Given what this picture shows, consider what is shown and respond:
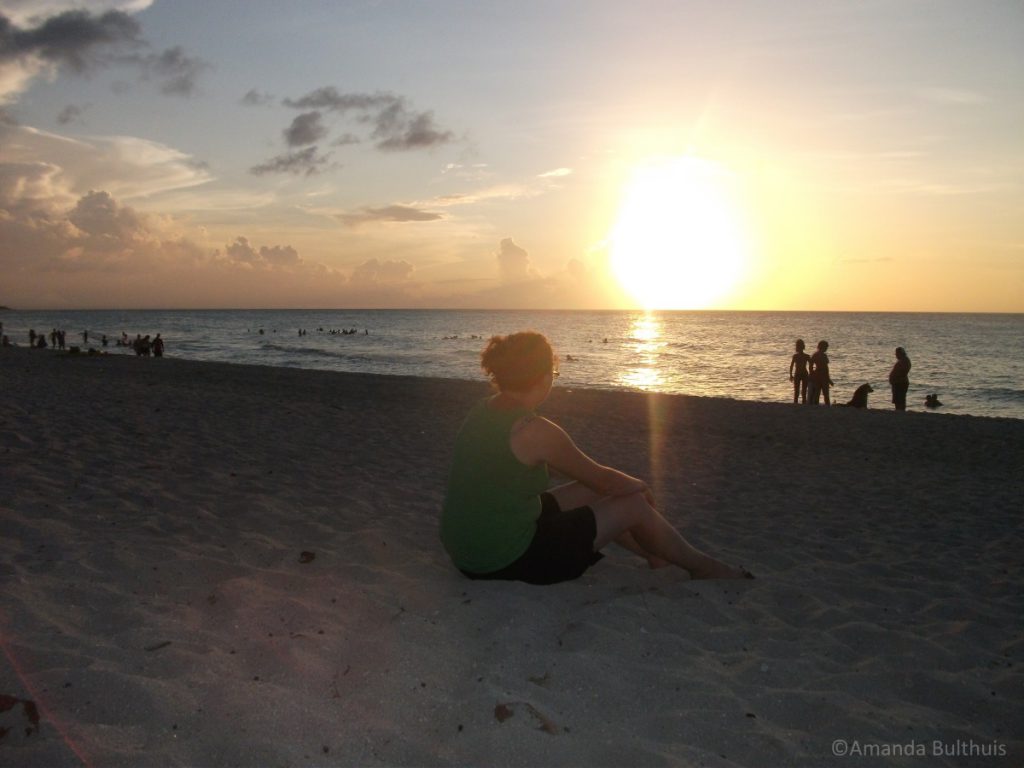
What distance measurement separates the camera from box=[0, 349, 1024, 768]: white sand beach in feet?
9.60

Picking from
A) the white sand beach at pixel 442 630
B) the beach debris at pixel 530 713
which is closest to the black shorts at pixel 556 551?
the white sand beach at pixel 442 630

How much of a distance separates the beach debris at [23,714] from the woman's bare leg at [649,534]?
3032mm

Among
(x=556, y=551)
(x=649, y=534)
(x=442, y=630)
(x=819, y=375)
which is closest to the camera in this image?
(x=442, y=630)

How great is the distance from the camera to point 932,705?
3.43 m

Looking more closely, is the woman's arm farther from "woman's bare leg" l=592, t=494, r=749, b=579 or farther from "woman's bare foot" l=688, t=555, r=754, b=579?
"woman's bare foot" l=688, t=555, r=754, b=579

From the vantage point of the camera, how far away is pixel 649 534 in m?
4.75

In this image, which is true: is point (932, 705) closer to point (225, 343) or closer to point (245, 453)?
point (245, 453)

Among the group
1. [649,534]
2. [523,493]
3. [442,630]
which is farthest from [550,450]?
[442,630]

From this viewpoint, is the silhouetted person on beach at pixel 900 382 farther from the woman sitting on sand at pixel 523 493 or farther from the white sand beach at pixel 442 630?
the woman sitting on sand at pixel 523 493

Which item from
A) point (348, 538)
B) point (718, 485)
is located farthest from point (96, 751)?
point (718, 485)

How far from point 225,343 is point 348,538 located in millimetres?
60259

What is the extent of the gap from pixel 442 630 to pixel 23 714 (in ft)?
6.27

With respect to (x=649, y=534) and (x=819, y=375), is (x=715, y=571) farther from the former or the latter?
(x=819, y=375)

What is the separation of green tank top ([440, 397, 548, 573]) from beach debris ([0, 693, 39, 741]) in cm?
234
